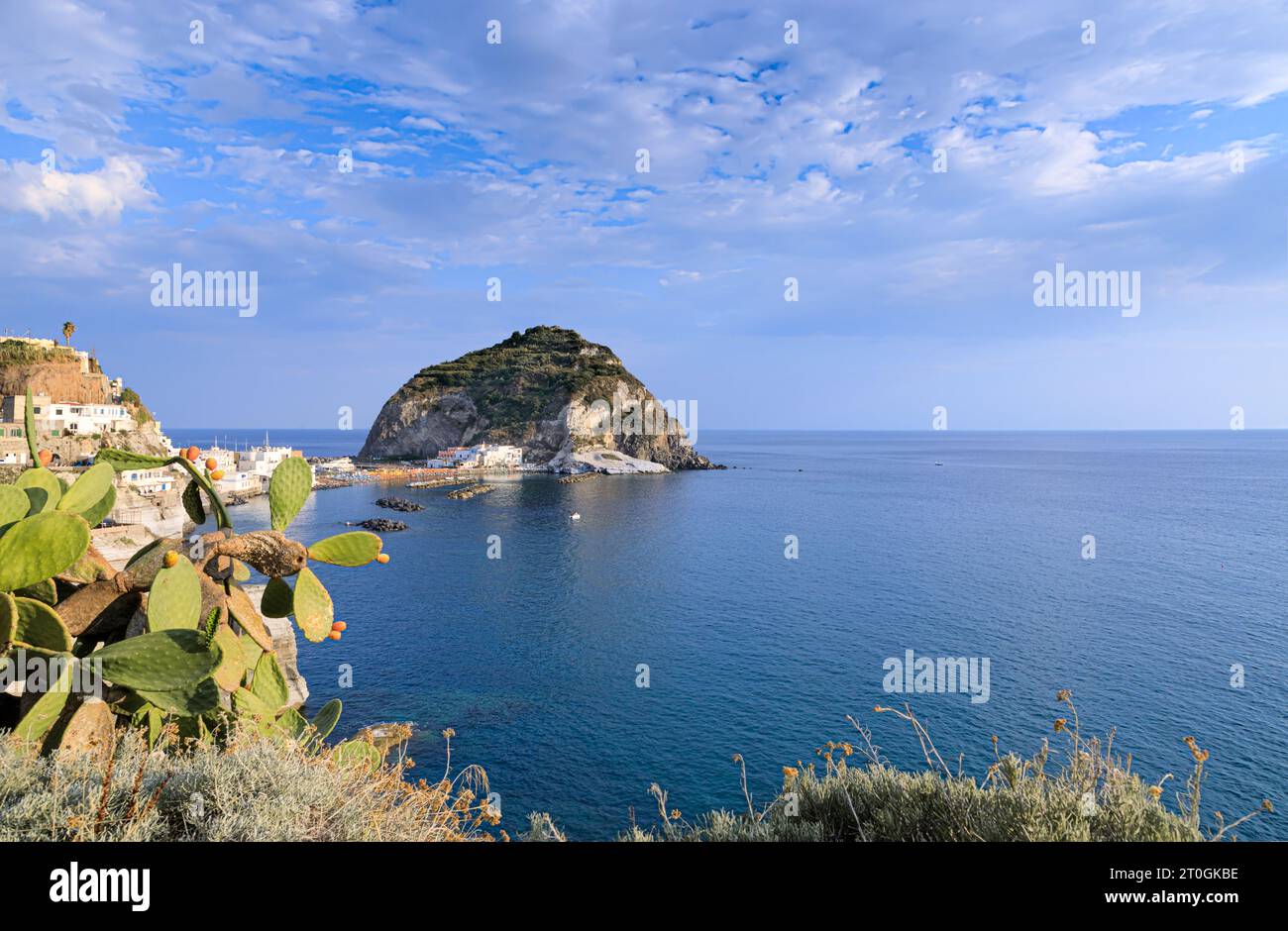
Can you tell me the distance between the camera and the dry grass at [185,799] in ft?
11.4

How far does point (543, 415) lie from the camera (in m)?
140

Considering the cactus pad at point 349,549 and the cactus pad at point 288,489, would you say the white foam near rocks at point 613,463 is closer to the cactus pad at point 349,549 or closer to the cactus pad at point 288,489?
the cactus pad at point 288,489

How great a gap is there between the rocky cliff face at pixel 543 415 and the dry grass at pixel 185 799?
123637 millimetres

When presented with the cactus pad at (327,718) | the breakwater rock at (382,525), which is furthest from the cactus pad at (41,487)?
the breakwater rock at (382,525)

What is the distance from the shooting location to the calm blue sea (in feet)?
73.2

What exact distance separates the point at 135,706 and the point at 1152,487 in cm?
13176

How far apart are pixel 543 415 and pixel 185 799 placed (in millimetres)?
138545

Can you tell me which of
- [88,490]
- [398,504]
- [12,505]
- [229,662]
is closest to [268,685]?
[229,662]

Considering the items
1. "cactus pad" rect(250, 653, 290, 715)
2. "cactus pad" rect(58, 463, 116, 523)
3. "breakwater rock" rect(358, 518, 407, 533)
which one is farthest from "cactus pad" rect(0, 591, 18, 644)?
"breakwater rock" rect(358, 518, 407, 533)

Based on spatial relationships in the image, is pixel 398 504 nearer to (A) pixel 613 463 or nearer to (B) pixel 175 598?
(A) pixel 613 463

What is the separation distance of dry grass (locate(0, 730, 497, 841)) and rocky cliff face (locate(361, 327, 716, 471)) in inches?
4868

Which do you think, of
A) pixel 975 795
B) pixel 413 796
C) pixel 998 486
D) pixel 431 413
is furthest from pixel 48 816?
pixel 431 413

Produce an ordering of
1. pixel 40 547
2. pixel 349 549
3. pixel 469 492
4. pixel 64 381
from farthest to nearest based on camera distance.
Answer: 1. pixel 469 492
2. pixel 64 381
3. pixel 349 549
4. pixel 40 547
